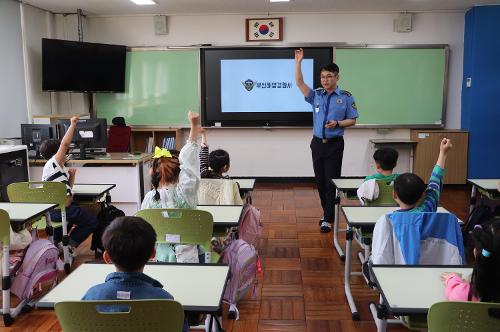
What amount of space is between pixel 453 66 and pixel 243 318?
551 centimetres

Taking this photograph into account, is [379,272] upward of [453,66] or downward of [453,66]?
downward

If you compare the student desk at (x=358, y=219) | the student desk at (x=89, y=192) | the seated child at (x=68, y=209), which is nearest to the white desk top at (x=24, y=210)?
the seated child at (x=68, y=209)

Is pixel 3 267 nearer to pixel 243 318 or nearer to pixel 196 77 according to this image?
pixel 243 318

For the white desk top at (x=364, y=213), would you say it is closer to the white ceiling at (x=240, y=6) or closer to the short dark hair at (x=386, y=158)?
the short dark hair at (x=386, y=158)

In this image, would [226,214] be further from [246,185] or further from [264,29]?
[264,29]

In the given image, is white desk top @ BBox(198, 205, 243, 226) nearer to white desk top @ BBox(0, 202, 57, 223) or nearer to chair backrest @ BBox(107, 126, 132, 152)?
white desk top @ BBox(0, 202, 57, 223)

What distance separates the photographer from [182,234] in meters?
2.22

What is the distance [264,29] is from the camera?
677 cm

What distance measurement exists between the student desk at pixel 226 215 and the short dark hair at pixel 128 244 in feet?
3.30

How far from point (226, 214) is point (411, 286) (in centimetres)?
121

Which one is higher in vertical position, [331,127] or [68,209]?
[331,127]

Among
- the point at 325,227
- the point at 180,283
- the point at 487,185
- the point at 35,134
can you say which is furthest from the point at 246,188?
the point at 35,134

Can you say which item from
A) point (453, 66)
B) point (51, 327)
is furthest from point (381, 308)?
point (453, 66)

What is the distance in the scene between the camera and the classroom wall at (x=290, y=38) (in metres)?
6.71
